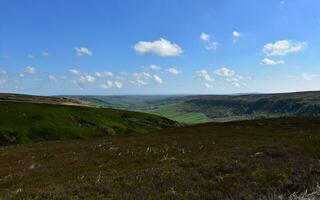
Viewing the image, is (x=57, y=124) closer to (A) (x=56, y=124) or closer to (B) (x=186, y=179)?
(A) (x=56, y=124)

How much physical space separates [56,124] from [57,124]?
0.28 meters

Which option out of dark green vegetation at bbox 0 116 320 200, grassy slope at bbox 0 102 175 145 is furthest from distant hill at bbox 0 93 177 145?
dark green vegetation at bbox 0 116 320 200

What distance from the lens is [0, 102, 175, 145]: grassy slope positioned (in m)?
89.2

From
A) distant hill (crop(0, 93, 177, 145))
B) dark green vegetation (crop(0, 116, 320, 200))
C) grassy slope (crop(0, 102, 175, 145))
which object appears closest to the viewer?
dark green vegetation (crop(0, 116, 320, 200))

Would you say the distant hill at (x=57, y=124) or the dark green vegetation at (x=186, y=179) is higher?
the dark green vegetation at (x=186, y=179)

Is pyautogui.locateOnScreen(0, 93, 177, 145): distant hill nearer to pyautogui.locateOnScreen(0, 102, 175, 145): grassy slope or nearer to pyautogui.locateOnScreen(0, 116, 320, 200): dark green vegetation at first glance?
pyautogui.locateOnScreen(0, 102, 175, 145): grassy slope

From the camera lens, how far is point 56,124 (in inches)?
3969

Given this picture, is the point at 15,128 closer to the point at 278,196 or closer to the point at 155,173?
the point at 155,173

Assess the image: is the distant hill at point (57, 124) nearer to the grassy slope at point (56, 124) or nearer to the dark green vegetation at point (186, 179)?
the grassy slope at point (56, 124)

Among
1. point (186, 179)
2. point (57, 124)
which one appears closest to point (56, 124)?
point (57, 124)

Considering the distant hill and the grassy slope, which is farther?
the grassy slope

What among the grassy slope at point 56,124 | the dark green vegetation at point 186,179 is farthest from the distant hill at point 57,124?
the dark green vegetation at point 186,179

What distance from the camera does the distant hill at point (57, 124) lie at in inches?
3506

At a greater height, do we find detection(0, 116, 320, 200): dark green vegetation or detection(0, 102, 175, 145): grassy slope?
detection(0, 116, 320, 200): dark green vegetation
